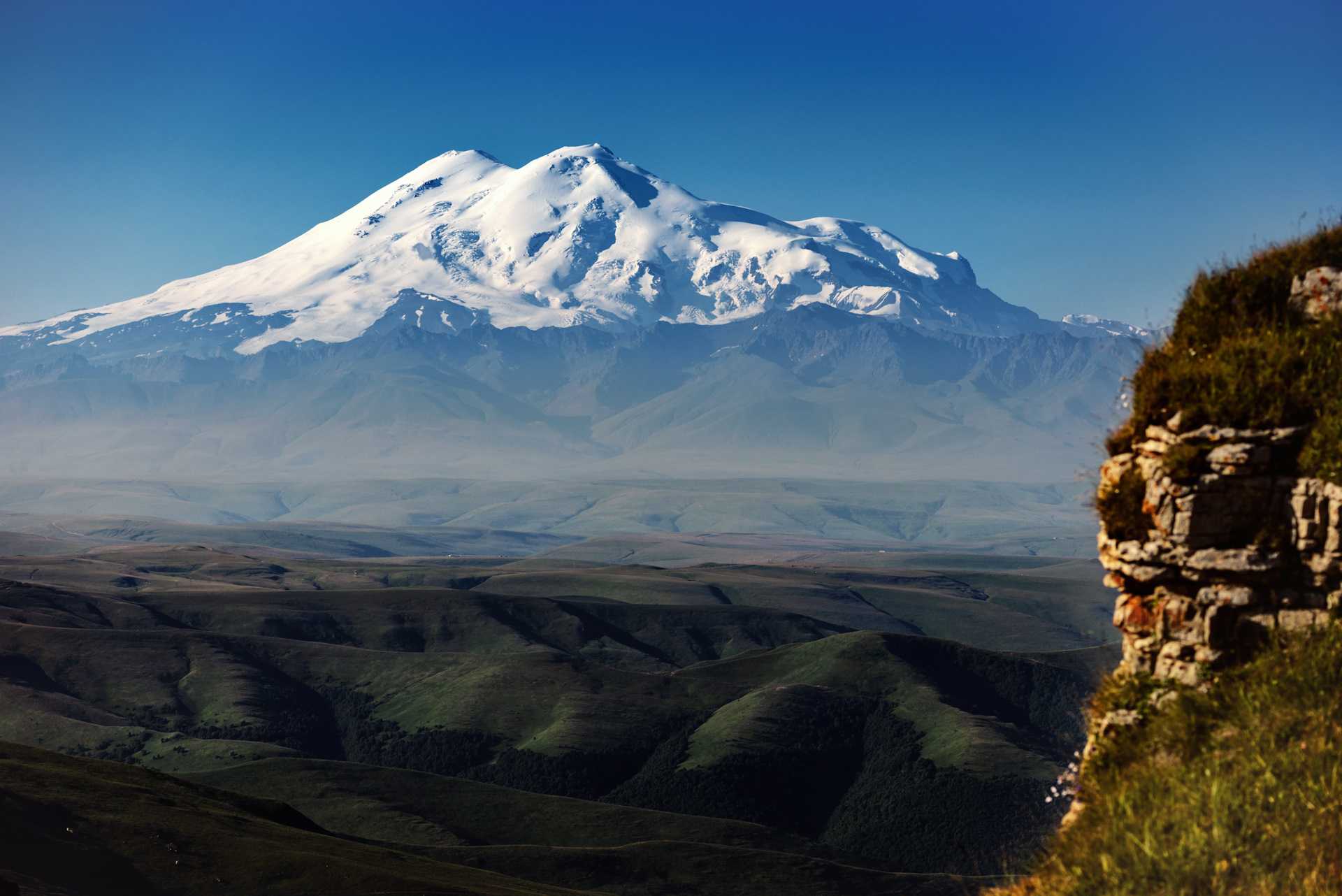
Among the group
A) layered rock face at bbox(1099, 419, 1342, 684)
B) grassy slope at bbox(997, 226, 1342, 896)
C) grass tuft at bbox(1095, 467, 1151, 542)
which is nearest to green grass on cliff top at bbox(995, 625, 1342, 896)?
grassy slope at bbox(997, 226, 1342, 896)

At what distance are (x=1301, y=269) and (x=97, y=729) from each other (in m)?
134

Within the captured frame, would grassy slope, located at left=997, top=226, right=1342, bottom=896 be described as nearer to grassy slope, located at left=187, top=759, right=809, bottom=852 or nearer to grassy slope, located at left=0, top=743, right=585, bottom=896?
grassy slope, located at left=0, top=743, right=585, bottom=896

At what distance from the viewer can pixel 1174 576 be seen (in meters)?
14.8

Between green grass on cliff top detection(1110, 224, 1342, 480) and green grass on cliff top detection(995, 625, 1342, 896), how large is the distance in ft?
7.05

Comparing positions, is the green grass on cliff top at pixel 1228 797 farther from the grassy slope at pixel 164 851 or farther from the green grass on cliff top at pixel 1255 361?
the grassy slope at pixel 164 851

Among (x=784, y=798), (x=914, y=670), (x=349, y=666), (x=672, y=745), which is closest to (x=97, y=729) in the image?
(x=349, y=666)

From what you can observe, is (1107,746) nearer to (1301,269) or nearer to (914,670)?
(1301,269)

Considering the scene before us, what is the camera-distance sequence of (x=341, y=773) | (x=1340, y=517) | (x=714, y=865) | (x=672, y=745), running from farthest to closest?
(x=672, y=745) < (x=341, y=773) < (x=714, y=865) < (x=1340, y=517)

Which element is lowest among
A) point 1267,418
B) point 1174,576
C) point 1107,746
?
point 1107,746

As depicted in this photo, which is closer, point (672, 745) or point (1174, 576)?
point (1174, 576)

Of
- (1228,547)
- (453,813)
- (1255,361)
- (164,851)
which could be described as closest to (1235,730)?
→ (1228,547)

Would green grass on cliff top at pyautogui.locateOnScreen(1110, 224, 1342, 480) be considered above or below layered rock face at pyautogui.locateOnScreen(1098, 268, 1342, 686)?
above

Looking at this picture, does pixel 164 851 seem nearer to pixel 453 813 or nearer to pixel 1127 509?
pixel 453 813

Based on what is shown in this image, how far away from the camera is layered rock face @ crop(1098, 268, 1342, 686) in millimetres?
14023
